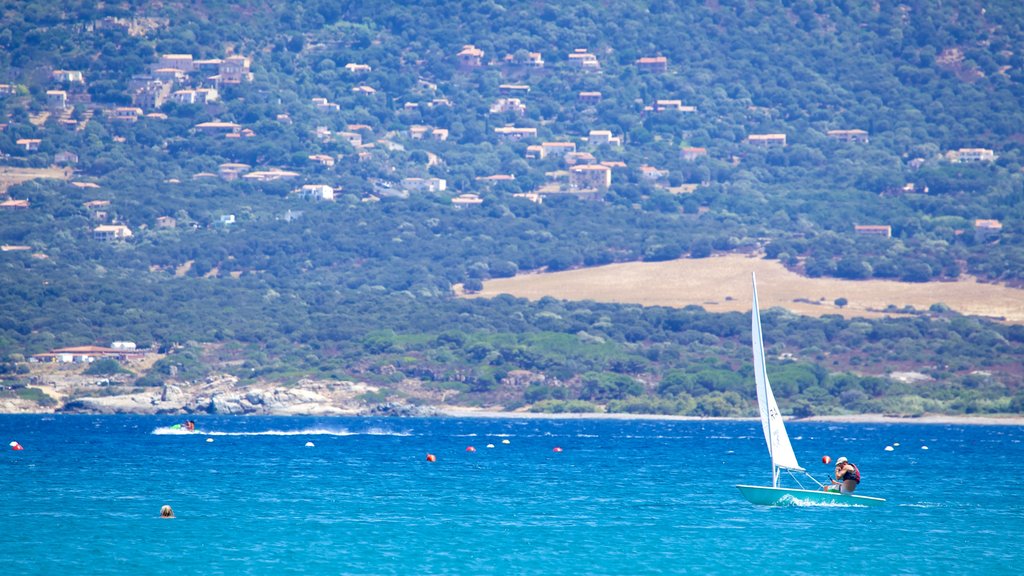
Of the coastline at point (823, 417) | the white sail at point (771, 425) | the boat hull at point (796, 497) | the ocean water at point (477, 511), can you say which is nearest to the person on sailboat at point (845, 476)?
the boat hull at point (796, 497)

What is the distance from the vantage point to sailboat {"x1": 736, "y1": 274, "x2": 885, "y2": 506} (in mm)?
67062

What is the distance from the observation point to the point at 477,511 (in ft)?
235

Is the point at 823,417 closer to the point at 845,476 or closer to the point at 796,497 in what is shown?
the point at 845,476

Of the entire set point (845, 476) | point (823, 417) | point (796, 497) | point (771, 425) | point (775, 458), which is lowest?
point (796, 497)

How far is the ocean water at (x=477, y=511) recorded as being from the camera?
186ft

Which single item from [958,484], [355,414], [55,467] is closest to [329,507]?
[55,467]

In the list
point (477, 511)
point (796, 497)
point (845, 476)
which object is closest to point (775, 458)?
point (796, 497)

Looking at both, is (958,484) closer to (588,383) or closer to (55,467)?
(55,467)

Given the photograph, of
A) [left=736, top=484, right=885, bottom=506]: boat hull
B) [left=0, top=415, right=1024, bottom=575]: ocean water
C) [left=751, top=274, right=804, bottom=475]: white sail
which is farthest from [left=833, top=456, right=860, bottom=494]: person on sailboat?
[left=751, top=274, right=804, bottom=475]: white sail

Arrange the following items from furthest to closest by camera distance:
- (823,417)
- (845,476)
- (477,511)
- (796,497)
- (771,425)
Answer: (823,417)
(477,511)
(845,476)
(796,497)
(771,425)

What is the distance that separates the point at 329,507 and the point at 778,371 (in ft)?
397

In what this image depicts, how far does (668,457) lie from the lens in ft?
367

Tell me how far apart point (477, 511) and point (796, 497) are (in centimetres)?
1261

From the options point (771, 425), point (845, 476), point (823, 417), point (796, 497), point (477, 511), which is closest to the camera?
point (771, 425)
